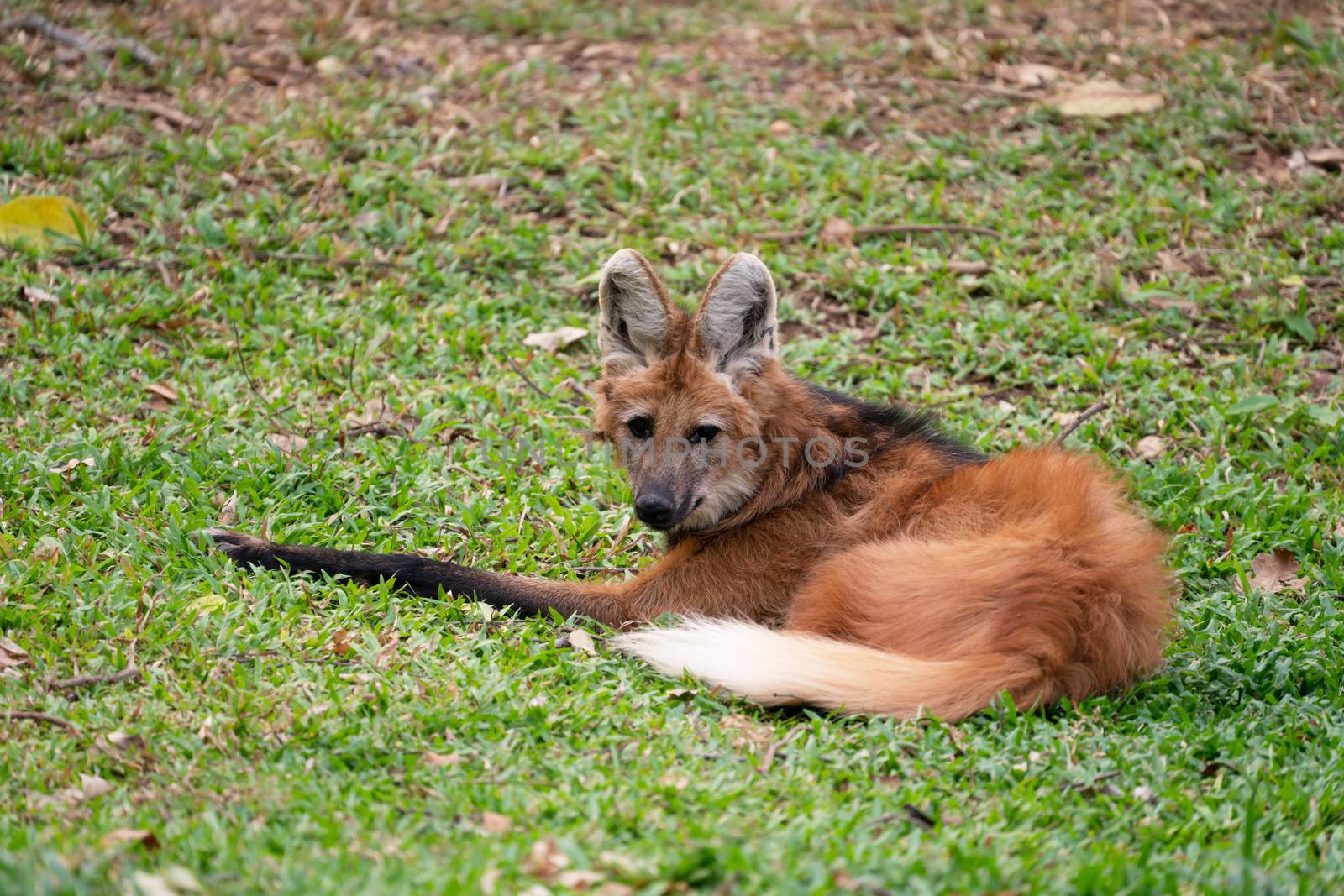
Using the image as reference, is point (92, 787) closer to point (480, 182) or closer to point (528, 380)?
point (528, 380)

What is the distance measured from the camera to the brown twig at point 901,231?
5430 mm

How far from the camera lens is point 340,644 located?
3027 mm

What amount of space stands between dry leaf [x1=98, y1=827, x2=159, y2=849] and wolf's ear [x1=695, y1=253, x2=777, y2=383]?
76.7 inches

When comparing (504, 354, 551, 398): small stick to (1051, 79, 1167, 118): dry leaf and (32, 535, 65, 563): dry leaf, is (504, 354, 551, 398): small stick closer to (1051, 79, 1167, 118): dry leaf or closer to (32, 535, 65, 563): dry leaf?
(32, 535, 65, 563): dry leaf

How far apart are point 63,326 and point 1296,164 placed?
18.5ft

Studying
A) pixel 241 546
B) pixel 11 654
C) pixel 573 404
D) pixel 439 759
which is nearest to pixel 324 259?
pixel 573 404

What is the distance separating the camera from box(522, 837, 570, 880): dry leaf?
2.12m

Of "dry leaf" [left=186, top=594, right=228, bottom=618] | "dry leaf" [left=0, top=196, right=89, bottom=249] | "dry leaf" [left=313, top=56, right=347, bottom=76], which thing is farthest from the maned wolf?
"dry leaf" [left=313, top=56, right=347, bottom=76]

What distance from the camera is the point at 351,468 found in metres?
4.00

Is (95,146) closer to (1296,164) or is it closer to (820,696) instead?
(820,696)

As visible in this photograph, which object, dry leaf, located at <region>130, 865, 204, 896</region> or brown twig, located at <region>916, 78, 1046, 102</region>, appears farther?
brown twig, located at <region>916, 78, 1046, 102</region>

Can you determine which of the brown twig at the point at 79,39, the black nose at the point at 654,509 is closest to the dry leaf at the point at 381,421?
the black nose at the point at 654,509

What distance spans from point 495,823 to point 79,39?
5.72 meters

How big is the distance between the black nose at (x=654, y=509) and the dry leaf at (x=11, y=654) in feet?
5.18
